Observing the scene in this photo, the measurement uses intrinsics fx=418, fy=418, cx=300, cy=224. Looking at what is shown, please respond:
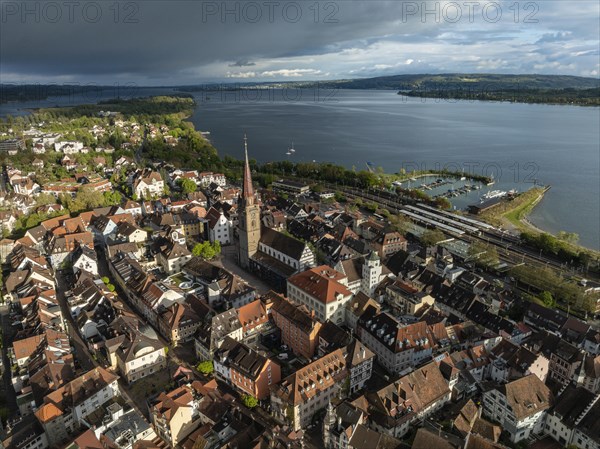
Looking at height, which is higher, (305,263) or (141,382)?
(305,263)

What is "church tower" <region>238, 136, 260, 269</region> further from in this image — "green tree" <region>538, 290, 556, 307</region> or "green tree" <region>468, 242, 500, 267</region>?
"green tree" <region>538, 290, 556, 307</region>

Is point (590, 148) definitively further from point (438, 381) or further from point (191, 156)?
point (438, 381)

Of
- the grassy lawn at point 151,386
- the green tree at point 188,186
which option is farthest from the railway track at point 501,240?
the grassy lawn at point 151,386

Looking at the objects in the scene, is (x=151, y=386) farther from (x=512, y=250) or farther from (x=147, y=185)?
(x=147, y=185)

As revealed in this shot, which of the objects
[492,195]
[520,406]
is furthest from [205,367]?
[492,195]

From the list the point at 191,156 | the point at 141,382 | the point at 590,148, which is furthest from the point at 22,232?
the point at 590,148

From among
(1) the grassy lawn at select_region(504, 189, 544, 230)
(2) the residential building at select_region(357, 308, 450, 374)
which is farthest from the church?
(1) the grassy lawn at select_region(504, 189, 544, 230)
